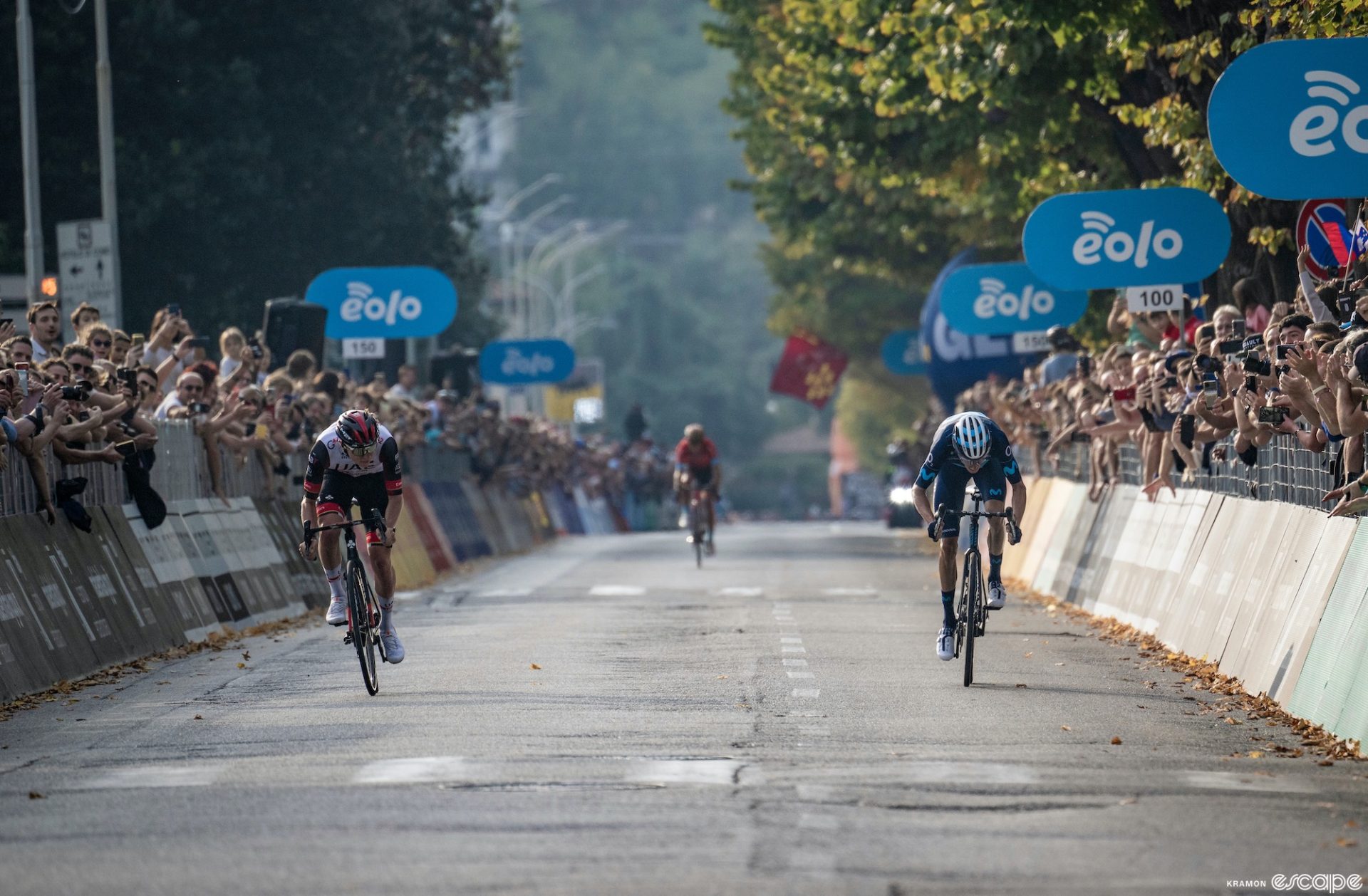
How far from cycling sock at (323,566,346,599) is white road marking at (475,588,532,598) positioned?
406 inches

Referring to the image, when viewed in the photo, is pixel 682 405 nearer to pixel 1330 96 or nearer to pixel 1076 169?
pixel 1076 169

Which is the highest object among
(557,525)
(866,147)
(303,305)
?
(866,147)

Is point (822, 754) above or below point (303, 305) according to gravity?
below

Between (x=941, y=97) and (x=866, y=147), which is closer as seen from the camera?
(x=941, y=97)

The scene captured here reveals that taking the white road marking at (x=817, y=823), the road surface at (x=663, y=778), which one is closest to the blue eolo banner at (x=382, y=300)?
the road surface at (x=663, y=778)

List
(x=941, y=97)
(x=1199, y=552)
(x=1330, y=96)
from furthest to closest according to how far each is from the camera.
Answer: (x=941, y=97), (x=1199, y=552), (x=1330, y=96)

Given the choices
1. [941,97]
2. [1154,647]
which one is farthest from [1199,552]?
[941,97]

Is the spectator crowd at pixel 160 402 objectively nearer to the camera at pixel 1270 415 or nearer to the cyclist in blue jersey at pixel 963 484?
the cyclist in blue jersey at pixel 963 484

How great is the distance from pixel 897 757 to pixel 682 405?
126m

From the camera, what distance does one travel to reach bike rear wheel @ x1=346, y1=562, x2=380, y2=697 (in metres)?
14.7

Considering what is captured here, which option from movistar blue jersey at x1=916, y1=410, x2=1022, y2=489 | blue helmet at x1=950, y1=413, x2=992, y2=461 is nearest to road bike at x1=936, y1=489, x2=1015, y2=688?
movistar blue jersey at x1=916, y1=410, x2=1022, y2=489

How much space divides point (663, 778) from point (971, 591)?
534cm

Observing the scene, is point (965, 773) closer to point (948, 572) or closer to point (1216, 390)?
point (948, 572)

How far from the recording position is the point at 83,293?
→ 27250mm
